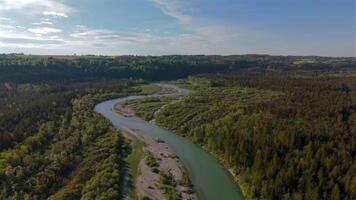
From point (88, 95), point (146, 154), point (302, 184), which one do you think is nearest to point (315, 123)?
point (302, 184)

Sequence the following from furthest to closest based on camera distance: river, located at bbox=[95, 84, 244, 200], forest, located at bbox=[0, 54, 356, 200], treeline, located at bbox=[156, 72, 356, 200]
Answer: river, located at bbox=[95, 84, 244, 200], forest, located at bbox=[0, 54, 356, 200], treeline, located at bbox=[156, 72, 356, 200]

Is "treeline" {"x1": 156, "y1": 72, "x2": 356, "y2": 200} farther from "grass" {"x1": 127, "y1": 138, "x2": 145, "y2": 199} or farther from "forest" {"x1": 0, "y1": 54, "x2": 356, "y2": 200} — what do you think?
"grass" {"x1": 127, "y1": 138, "x2": 145, "y2": 199}

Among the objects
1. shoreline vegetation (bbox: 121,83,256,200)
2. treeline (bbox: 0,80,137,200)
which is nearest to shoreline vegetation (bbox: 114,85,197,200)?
treeline (bbox: 0,80,137,200)

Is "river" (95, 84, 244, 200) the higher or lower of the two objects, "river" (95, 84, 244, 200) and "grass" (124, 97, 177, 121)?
the lower

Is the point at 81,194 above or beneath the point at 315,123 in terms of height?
beneath

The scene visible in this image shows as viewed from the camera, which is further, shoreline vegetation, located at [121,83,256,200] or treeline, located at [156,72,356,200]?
shoreline vegetation, located at [121,83,256,200]

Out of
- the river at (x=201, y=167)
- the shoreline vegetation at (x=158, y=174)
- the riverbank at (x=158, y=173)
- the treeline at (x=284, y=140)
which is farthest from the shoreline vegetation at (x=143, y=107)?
the shoreline vegetation at (x=158, y=174)

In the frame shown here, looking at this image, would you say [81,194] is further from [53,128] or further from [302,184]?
[53,128]
